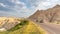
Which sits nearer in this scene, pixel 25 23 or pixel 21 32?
pixel 21 32

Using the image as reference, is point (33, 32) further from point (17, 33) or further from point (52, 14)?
point (52, 14)

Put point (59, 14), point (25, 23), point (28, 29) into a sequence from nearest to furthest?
1. point (28, 29)
2. point (25, 23)
3. point (59, 14)

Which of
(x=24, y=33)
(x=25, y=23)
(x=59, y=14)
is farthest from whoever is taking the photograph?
(x=59, y=14)

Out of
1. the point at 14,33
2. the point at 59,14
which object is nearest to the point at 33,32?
the point at 14,33

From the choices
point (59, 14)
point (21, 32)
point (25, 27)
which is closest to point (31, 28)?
point (25, 27)

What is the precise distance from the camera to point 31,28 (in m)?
23.7

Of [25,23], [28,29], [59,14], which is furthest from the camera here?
[59,14]

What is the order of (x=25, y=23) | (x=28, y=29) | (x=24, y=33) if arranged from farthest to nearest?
(x=25, y=23) → (x=28, y=29) → (x=24, y=33)

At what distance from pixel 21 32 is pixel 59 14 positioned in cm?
10258

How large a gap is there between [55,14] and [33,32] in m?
104

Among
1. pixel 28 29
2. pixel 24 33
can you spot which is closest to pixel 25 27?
pixel 28 29

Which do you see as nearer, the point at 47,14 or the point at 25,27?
the point at 25,27

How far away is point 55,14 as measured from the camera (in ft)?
410

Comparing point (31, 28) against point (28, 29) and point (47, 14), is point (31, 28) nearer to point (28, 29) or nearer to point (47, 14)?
point (28, 29)
